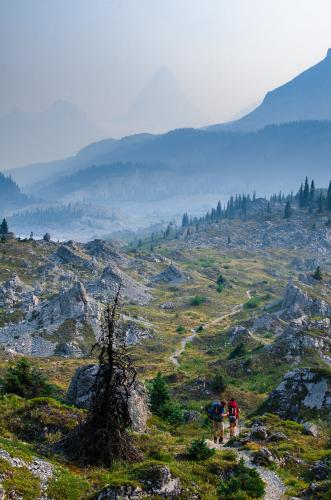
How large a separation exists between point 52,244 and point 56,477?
6183 inches

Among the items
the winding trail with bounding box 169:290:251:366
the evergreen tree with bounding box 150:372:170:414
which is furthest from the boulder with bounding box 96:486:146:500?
the winding trail with bounding box 169:290:251:366

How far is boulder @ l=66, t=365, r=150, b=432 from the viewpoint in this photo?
3669 centimetres

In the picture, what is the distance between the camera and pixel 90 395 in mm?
40844

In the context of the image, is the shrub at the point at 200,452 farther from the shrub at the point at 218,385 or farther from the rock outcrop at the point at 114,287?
the rock outcrop at the point at 114,287

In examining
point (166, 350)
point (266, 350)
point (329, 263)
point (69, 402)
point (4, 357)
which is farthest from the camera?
point (329, 263)

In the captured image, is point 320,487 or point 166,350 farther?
point 166,350

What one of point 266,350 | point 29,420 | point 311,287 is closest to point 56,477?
point 29,420

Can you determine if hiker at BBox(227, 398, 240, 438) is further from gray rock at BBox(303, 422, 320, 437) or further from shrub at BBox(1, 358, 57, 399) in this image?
shrub at BBox(1, 358, 57, 399)

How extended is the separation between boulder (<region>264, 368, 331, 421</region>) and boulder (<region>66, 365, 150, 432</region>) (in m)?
11.9

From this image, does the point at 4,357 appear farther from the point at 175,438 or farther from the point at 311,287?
the point at 311,287

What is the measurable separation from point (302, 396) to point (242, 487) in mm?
20700

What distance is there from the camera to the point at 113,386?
1101 inches

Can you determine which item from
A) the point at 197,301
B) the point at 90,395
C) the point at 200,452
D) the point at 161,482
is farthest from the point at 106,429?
the point at 197,301

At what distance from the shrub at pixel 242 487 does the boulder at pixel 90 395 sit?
42.0 feet
